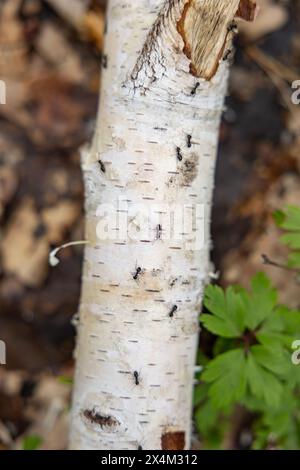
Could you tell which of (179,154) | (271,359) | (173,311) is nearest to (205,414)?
(271,359)

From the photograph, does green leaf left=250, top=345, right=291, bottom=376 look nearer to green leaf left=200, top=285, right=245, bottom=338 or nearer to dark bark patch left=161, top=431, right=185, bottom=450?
green leaf left=200, top=285, right=245, bottom=338

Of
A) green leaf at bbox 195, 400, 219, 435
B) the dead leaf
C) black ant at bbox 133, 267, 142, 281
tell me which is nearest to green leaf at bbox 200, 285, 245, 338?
black ant at bbox 133, 267, 142, 281

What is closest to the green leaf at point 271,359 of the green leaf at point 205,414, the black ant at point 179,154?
the green leaf at point 205,414

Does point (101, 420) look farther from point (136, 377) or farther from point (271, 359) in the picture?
point (271, 359)

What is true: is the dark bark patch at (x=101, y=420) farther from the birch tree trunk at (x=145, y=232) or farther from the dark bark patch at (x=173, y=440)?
the dark bark patch at (x=173, y=440)

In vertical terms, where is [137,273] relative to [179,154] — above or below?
below

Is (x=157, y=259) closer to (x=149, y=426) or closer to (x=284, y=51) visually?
(x=149, y=426)

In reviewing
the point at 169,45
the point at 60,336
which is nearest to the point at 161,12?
the point at 169,45
